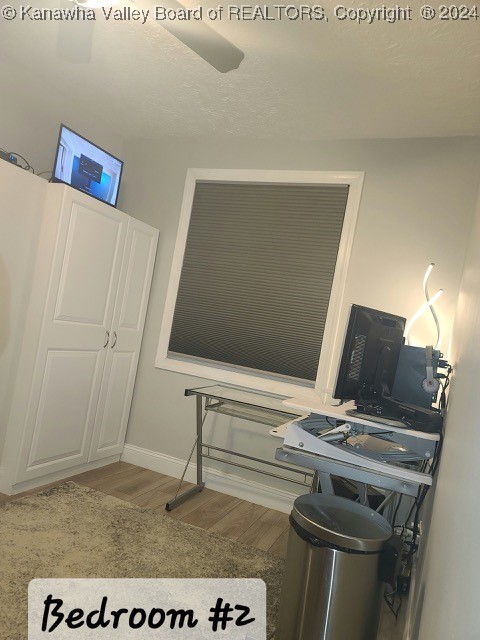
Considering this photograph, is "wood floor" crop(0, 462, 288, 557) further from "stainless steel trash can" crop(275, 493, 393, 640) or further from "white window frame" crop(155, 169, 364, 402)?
"stainless steel trash can" crop(275, 493, 393, 640)

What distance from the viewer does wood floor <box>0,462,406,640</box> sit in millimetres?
2863

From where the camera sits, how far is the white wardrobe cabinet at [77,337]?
292 cm

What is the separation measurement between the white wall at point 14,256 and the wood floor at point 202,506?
32.2 inches

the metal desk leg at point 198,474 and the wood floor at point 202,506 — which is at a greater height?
the metal desk leg at point 198,474

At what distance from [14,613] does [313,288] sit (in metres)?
2.56

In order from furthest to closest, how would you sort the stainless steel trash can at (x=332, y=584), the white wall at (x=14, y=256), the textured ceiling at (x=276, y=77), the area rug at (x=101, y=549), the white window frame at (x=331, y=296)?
the white window frame at (x=331, y=296), the white wall at (x=14, y=256), the textured ceiling at (x=276, y=77), the area rug at (x=101, y=549), the stainless steel trash can at (x=332, y=584)

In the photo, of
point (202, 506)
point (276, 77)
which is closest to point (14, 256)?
point (276, 77)

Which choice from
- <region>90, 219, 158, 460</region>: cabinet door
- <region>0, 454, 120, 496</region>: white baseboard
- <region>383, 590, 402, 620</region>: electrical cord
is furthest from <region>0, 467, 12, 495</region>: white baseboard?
<region>383, 590, 402, 620</region>: electrical cord

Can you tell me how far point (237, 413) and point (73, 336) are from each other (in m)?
1.24

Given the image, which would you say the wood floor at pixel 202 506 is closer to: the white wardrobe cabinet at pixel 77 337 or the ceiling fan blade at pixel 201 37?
the white wardrobe cabinet at pixel 77 337

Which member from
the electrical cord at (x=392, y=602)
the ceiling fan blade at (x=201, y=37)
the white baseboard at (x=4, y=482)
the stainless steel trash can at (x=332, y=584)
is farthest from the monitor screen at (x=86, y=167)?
the electrical cord at (x=392, y=602)

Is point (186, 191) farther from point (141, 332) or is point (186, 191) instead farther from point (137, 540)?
point (137, 540)

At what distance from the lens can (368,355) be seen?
2107mm

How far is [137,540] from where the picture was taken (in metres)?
2.54
